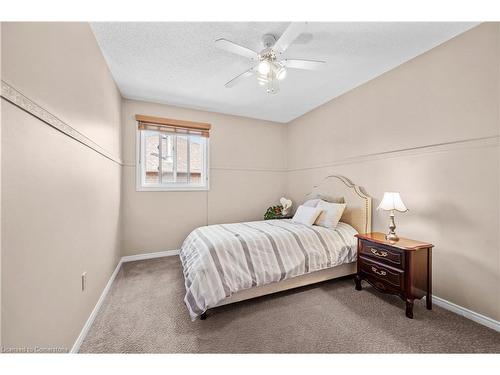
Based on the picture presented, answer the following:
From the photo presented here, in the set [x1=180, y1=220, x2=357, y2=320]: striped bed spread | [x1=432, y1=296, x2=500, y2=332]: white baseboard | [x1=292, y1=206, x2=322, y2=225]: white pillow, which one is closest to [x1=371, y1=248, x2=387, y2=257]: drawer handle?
[x1=180, y1=220, x2=357, y2=320]: striped bed spread

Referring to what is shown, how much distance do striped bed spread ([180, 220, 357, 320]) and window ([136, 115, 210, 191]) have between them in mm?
1571

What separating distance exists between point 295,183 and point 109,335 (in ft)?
11.7

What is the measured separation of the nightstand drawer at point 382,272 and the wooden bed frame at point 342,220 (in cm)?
32

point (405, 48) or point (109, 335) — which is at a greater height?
point (405, 48)

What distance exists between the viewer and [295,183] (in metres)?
4.18

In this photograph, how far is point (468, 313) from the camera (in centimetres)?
179

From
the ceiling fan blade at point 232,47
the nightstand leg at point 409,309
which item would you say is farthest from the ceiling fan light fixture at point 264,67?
the nightstand leg at point 409,309

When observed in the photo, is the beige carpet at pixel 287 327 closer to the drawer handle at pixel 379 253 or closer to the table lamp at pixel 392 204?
the drawer handle at pixel 379 253

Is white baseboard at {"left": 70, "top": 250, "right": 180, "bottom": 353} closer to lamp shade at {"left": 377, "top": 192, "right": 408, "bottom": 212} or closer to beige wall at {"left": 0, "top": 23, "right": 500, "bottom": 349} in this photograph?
beige wall at {"left": 0, "top": 23, "right": 500, "bottom": 349}

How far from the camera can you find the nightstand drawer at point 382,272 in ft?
6.15

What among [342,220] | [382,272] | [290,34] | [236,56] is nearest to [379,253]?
[382,272]
